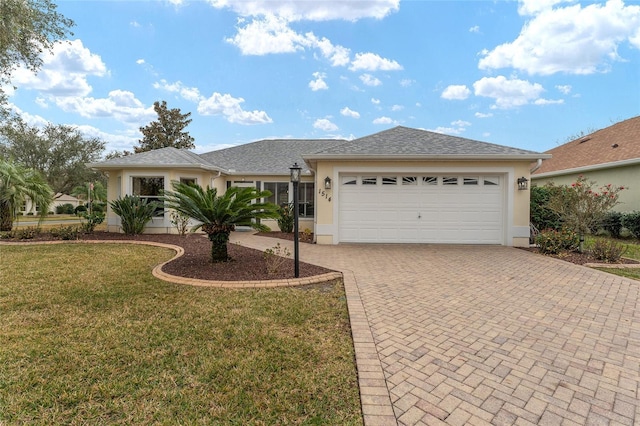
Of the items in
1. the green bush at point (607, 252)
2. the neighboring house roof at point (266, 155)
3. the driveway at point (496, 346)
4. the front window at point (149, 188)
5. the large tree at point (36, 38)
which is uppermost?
the large tree at point (36, 38)

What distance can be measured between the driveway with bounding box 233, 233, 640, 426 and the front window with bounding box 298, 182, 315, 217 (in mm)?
7839

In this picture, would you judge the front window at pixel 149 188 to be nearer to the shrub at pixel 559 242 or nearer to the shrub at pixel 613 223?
the shrub at pixel 559 242

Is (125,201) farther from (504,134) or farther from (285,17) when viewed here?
(504,134)

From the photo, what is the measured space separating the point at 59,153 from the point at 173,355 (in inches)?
1339

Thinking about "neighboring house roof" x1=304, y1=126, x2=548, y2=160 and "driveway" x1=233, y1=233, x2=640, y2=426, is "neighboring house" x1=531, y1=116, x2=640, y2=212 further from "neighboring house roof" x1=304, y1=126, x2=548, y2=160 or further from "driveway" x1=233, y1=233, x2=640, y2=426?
"driveway" x1=233, y1=233, x2=640, y2=426

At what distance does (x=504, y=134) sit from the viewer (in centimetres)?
2155

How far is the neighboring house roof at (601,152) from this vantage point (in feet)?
42.7

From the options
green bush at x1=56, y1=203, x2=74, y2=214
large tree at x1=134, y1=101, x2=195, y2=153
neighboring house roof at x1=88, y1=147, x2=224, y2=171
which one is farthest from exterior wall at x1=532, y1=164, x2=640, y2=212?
green bush at x1=56, y1=203, x2=74, y2=214

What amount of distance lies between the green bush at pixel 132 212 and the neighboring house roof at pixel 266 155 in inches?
157

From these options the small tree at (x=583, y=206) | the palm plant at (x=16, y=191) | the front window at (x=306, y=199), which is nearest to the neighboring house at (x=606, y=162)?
the small tree at (x=583, y=206)

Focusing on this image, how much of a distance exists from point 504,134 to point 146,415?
25.4 m

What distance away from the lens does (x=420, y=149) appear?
10.2 m

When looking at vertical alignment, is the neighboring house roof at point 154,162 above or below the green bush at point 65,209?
A: above

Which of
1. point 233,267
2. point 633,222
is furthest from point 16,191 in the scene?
point 633,222
